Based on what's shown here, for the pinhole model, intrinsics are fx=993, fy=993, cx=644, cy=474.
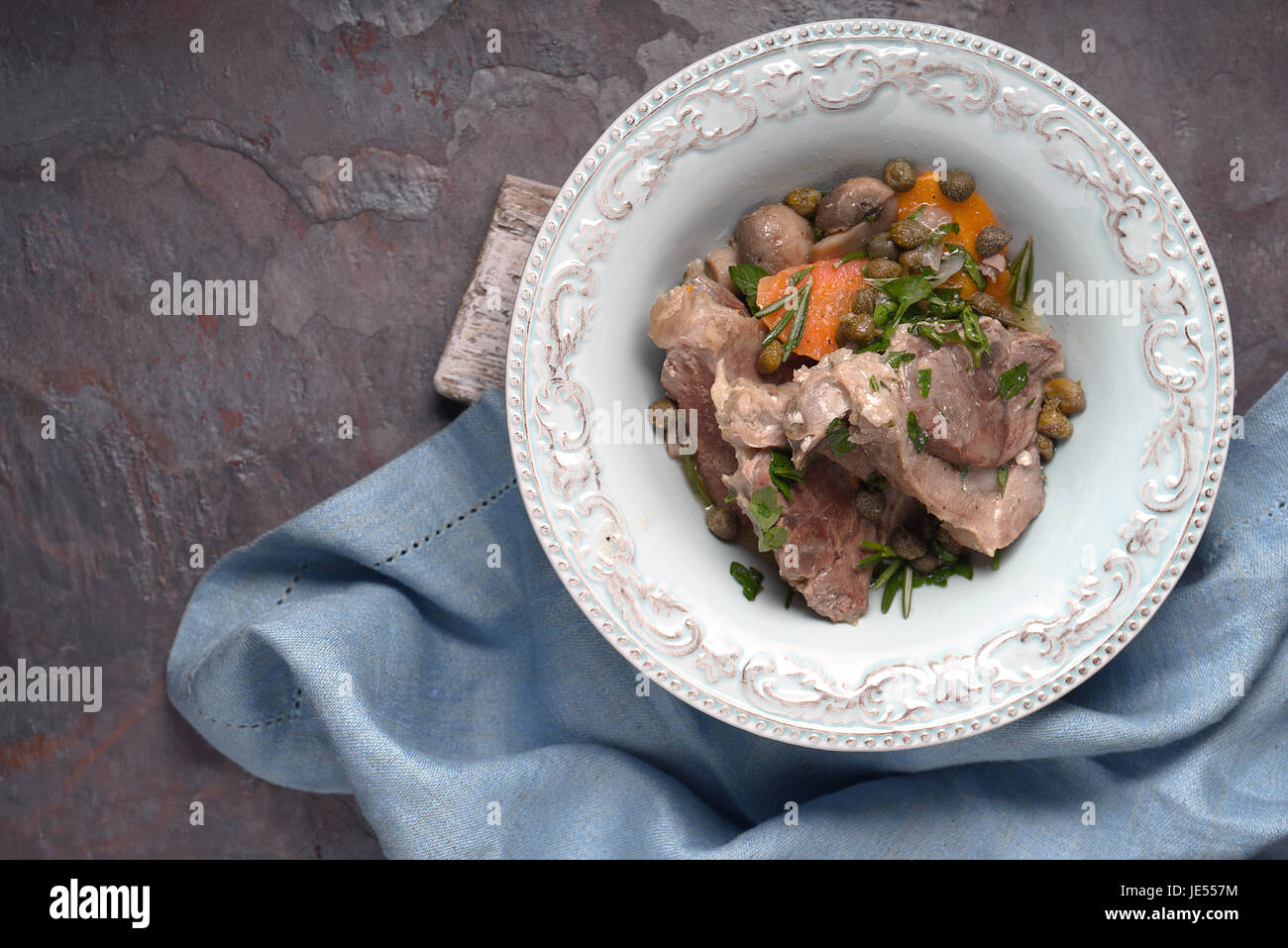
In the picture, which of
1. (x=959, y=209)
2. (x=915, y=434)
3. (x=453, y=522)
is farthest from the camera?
(x=453, y=522)

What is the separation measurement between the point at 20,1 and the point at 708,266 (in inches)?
104

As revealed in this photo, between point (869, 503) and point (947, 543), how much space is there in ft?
0.90

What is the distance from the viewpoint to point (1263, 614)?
3.18 m

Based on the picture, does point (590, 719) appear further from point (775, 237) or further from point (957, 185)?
point (957, 185)

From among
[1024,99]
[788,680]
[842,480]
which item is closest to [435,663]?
[788,680]

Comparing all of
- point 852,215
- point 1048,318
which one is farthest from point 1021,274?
point 852,215

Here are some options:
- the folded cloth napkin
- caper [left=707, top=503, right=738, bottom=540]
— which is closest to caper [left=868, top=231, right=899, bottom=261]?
caper [left=707, top=503, right=738, bottom=540]

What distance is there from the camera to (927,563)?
3000 millimetres

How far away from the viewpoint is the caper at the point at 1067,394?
2.91 metres

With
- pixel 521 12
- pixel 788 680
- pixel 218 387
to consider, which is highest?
pixel 521 12

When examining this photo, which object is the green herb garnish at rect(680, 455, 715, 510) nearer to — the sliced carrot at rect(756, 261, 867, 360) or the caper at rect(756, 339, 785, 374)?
the caper at rect(756, 339, 785, 374)

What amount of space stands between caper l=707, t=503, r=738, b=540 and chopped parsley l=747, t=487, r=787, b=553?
10.0 inches

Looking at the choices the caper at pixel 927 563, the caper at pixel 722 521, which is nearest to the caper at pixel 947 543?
the caper at pixel 927 563
